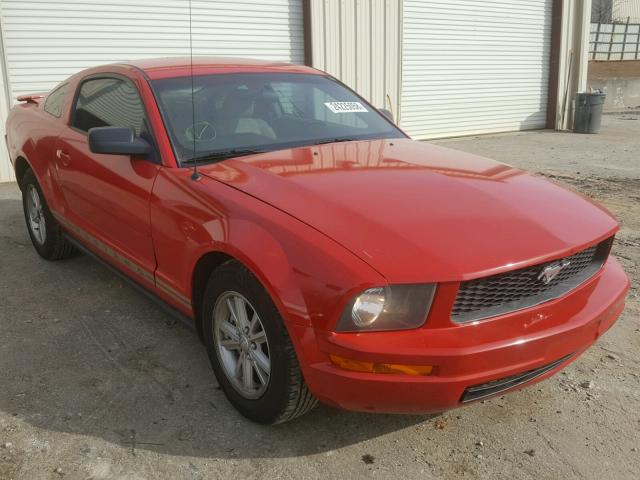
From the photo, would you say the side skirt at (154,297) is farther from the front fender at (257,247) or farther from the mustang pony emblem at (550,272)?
the mustang pony emblem at (550,272)

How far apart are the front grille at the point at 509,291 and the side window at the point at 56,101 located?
3485mm

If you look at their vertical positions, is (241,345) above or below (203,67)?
below

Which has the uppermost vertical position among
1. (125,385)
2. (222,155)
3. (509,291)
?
(222,155)

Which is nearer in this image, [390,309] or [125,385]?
[390,309]

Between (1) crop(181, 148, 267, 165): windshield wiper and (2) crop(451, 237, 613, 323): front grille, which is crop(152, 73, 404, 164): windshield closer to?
(1) crop(181, 148, 267, 165): windshield wiper

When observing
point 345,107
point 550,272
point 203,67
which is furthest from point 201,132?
point 550,272

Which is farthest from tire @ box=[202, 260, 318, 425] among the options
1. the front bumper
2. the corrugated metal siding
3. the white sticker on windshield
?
the corrugated metal siding

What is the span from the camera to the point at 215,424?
8.80 ft

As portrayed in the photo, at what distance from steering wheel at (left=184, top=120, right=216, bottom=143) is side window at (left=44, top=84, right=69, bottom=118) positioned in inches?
68.7

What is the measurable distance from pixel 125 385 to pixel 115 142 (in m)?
Answer: 1.21

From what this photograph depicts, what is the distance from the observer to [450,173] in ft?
9.63

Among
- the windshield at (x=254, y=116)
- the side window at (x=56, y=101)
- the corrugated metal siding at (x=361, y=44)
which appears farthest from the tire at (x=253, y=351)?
the corrugated metal siding at (x=361, y=44)

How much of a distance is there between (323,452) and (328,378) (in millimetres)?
513

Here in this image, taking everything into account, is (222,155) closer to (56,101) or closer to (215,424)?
(215,424)
